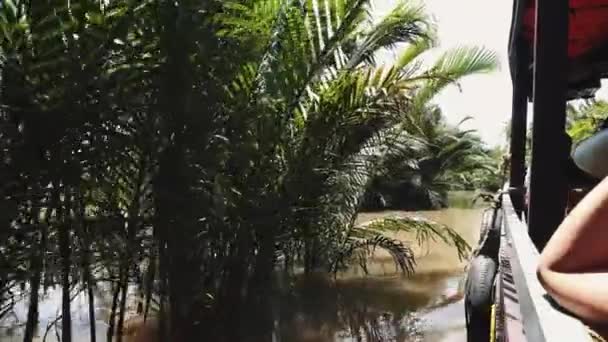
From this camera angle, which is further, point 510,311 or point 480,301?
Result: point 480,301

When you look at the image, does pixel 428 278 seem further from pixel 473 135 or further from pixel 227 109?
pixel 473 135

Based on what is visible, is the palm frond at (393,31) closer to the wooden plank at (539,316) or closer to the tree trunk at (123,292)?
the tree trunk at (123,292)

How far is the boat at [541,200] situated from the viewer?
53.1 inches

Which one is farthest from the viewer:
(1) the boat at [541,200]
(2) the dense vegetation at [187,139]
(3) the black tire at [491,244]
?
(2) the dense vegetation at [187,139]

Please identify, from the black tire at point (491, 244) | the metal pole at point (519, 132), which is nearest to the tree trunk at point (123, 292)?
the black tire at point (491, 244)

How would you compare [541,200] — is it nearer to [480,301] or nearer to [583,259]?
[480,301]

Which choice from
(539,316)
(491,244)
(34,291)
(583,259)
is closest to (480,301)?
(491,244)

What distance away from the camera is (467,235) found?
1538cm

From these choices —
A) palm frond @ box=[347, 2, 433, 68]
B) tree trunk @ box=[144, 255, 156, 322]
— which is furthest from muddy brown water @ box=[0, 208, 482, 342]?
palm frond @ box=[347, 2, 433, 68]

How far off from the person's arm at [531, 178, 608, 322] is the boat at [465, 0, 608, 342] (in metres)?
0.08

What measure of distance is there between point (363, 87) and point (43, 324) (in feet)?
11.4

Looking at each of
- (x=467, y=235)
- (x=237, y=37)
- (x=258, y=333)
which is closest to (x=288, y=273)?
(x=258, y=333)

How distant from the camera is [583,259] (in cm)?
100

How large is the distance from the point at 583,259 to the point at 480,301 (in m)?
2.16
